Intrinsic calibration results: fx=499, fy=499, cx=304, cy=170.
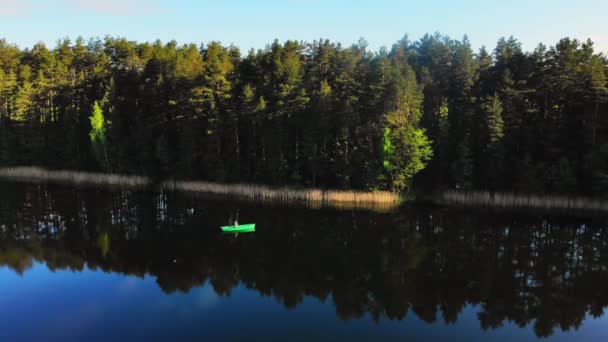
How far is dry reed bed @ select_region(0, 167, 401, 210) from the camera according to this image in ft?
194

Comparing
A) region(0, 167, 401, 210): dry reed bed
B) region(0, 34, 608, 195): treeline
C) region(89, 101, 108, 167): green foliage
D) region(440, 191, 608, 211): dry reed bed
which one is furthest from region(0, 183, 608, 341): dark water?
region(89, 101, 108, 167): green foliage

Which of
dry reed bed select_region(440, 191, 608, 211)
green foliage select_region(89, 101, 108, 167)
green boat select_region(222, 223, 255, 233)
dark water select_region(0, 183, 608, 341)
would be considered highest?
green foliage select_region(89, 101, 108, 167)

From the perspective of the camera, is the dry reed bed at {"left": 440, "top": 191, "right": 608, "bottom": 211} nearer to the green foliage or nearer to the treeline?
the treeline

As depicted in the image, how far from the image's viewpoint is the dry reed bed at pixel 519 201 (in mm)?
51844

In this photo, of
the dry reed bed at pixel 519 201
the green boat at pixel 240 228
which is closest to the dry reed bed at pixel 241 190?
the dry reed bed at pixel 519 201

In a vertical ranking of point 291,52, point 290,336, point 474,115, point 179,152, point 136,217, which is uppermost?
point 291,52

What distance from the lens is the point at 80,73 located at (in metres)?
90.5

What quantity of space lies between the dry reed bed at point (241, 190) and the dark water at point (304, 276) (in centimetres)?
584

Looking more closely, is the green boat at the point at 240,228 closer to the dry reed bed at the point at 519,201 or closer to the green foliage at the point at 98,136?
the dry reed bed at the point at 519,201

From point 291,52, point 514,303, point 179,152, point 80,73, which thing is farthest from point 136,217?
point 80,73

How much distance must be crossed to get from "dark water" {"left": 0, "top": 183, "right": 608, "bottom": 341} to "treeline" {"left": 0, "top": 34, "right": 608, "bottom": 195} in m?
7.80

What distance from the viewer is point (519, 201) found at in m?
54.5

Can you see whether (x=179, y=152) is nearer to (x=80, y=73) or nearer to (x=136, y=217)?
(x=136, y=217)

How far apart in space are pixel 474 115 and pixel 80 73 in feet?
226
